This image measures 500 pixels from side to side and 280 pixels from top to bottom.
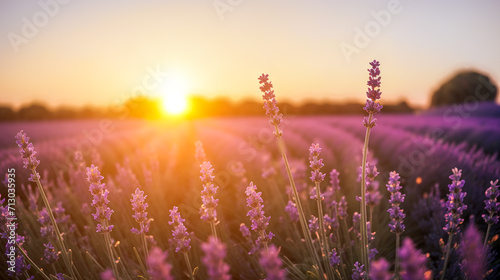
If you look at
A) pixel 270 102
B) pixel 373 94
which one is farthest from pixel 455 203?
pixel 270 102

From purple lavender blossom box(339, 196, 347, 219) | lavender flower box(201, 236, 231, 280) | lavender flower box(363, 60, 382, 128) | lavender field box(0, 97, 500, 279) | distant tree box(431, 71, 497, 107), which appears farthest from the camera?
distant tree box(431, 71, 497, 107)

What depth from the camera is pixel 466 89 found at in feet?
45.9

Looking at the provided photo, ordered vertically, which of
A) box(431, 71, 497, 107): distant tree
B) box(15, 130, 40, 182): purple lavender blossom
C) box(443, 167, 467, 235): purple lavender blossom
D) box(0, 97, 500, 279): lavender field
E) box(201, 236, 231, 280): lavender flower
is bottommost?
Answer: box(0, 97, 500, 279): lavender field

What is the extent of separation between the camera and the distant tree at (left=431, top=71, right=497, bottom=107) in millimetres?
14016

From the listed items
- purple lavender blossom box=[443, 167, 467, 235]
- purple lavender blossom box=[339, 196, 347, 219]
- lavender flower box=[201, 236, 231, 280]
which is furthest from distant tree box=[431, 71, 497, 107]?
lavender flower box=[201, 236, 231, 280]

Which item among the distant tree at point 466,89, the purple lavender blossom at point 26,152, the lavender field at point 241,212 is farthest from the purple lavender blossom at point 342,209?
the distant tree at point 466,89

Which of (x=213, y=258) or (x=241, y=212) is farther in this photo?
(x=241, y=212)

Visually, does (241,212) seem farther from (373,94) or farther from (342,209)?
(373,94)

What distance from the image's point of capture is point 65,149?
4.78 m

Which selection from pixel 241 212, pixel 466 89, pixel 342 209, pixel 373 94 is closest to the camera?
pixel 373 94

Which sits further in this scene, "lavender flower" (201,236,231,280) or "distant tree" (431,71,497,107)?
"distant tree" (431,71,497,107)

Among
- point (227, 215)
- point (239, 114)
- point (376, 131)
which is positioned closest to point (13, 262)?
point (227, 215)

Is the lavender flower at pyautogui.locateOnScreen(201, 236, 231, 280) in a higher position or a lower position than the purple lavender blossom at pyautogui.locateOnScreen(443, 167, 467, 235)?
higher

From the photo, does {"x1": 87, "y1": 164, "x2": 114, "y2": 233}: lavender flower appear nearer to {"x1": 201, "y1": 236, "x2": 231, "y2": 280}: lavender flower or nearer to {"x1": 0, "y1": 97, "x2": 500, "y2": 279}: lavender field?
{"x1": 0, "y1": 97, "x2": 500, "y2": 279}: lavender field
